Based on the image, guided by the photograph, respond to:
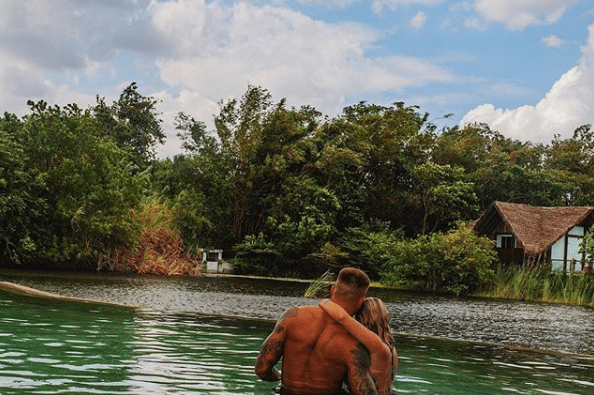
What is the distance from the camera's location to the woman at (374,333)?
5438 mm

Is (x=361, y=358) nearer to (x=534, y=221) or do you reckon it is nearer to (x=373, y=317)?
Result: (x=373, y=317)

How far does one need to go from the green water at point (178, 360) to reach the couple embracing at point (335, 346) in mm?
1366

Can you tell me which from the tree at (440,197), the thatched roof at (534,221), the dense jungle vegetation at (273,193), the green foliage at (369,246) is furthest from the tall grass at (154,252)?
the thatched roof at (534,221)

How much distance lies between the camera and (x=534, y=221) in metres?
38.8

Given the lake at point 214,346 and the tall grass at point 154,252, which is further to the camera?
the tall grass at point 154,252

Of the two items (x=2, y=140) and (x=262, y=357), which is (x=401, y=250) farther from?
(x=262, y=357)

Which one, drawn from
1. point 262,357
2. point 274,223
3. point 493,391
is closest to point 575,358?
point 493,391

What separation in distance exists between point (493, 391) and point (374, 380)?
9.56ft

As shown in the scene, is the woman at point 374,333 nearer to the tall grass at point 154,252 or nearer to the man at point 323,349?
the man at point 323,349

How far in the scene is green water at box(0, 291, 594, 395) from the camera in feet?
23.1

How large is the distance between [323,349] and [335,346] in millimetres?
105

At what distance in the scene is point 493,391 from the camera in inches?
317

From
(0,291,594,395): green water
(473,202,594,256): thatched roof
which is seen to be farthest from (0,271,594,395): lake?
(473,202,594,256): thatched roof

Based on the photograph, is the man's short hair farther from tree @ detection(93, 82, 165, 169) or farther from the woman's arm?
tree @ detection(93, 82, 165, 169)
